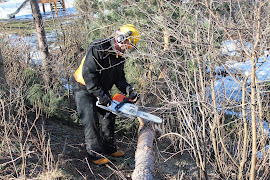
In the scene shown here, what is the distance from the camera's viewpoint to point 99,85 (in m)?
3.82

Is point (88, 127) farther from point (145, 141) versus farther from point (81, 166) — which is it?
point (145, 141)

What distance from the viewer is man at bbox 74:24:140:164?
3.69m

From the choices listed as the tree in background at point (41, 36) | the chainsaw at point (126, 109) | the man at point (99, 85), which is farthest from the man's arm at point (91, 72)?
the tree in background at point (41, 36)

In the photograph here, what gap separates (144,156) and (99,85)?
4.06ft

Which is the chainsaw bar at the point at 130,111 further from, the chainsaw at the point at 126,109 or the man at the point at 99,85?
the man at the point at 99,85

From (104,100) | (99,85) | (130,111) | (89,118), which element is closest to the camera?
(130,111)

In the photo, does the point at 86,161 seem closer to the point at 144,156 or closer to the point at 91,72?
the point at 144,156

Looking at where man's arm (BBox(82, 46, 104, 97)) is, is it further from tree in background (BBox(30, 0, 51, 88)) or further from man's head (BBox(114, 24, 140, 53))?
tree in background (BBox(30, 0, 51, 88))

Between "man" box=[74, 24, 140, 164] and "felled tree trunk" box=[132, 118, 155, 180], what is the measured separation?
22.9 inches

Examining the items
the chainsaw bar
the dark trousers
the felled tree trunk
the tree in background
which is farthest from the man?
the tree in background

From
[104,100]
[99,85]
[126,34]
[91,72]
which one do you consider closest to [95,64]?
[91,72]

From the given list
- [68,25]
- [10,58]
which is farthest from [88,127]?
[68,25]

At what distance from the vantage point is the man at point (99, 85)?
3689 mm

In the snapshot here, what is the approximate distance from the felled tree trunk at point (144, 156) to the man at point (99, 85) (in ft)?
1.91
